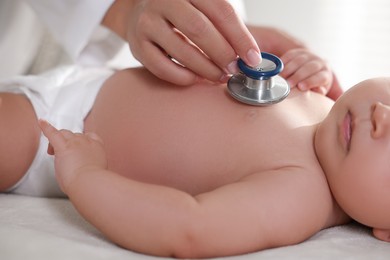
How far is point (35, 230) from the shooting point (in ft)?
2.34

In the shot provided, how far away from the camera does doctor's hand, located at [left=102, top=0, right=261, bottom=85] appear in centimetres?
81

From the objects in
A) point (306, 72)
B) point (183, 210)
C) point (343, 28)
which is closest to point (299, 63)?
point (306, 72)

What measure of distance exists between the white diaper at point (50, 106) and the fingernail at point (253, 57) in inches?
12.3

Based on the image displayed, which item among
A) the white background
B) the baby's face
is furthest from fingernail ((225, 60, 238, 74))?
the white background

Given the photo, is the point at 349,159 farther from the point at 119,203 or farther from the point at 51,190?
the point at 51,190

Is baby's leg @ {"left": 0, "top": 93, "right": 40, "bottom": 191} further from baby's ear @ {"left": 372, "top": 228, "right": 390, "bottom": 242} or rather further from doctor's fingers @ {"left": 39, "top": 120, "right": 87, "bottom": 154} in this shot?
baby's ear @ {"left": 372, "top": 228, "right": 390, "bottom": 242}

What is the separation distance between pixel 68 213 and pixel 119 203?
0.48 feet

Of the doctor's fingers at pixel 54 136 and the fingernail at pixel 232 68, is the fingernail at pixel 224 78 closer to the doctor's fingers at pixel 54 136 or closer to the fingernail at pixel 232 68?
the fingernail at pixel 232 68

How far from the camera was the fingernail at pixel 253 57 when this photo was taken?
81 cm

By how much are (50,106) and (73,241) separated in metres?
0.36

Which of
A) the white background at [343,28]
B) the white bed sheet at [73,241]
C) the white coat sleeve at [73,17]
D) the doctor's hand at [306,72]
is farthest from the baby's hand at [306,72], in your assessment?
the white background at [343,28]

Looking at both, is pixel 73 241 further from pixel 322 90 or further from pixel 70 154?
pixel 322 90

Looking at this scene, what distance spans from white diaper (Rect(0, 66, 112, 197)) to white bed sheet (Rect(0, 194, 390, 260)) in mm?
88

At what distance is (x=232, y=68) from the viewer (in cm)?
85
